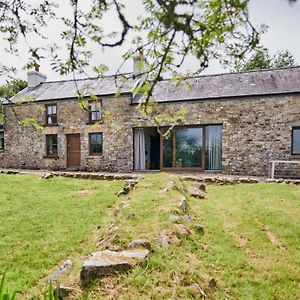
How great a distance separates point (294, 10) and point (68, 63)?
176 cm

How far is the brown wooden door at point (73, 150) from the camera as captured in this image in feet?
62.8

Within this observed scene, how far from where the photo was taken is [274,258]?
16.3 ft

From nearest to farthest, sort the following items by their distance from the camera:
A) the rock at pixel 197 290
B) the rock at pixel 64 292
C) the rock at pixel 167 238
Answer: the rock at pixel 197 290, the rock at pixel 64 292, the rock at pixel 167 238

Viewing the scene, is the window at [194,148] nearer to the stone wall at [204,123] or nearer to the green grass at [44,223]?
the stone wall at [204,123]

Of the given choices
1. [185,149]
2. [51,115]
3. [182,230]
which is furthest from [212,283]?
[51,115]

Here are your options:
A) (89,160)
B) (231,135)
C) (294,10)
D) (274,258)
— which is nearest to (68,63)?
(294,10)

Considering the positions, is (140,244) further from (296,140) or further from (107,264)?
(296,140)

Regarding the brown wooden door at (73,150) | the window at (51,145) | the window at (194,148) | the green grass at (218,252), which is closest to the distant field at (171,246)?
the green grass at (218,252)

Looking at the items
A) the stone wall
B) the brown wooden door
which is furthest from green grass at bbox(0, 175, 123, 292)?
the brown wooden door

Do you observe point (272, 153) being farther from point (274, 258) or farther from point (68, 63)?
point (68, 63)

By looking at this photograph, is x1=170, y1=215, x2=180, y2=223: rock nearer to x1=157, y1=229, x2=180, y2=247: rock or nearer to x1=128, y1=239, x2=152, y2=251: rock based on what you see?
x1=157, y1=229, x2=180, y2=247: rock

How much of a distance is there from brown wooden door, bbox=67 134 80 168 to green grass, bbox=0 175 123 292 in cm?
640

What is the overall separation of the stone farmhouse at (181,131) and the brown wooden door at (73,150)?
62 millimetres

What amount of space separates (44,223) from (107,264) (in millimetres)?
3876
